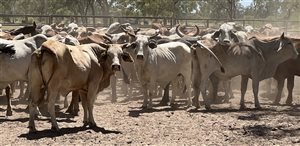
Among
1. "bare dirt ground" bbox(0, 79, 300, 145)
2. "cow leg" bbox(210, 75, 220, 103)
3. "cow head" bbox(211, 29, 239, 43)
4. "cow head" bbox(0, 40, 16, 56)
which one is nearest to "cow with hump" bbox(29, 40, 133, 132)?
"bare dirt ground" bbox(0, 79, 300, 145)

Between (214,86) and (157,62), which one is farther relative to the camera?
(214,86)

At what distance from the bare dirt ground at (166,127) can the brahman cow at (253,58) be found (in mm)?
707

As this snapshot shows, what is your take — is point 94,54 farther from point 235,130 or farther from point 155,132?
point 235,130

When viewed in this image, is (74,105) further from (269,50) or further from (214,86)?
(269,50)

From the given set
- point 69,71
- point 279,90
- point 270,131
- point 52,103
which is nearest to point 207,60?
point 279,90

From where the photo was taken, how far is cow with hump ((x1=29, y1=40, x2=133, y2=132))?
787 cm

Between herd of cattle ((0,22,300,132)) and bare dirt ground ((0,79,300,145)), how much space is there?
0.36 m

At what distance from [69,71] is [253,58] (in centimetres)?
480

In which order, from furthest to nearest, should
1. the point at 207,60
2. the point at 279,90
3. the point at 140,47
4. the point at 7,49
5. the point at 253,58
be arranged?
the point at 279,90, the point at 253,58, the point at 207,60, the point at 140,47, the point at 7,49

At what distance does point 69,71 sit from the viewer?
26.5 ft

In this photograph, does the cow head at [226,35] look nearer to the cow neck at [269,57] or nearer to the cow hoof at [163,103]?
the cow neck at [269,57]

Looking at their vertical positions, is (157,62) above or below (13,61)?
below

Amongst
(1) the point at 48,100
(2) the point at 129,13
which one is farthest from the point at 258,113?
(2) the point at 129,13

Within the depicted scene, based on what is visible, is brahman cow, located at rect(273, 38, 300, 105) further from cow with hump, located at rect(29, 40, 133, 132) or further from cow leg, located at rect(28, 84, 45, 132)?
cow leg, located at rect(28, 84, 45, 132)
